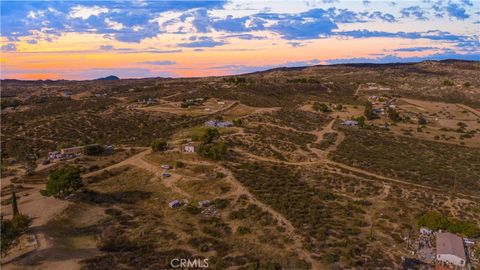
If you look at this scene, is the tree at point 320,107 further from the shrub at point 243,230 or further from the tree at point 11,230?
the tree at point 11,230

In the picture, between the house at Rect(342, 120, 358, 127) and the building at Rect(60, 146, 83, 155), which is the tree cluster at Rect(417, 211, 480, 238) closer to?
the house at Rect(342, 120, 358, 127)

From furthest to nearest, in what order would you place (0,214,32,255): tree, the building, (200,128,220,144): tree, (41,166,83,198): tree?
1. (200,128,220,144): tree
2. the building
3. (41,166,83,198): tree
4. (0,214,32,255): tree

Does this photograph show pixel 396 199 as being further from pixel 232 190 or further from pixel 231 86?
pixel 231 86

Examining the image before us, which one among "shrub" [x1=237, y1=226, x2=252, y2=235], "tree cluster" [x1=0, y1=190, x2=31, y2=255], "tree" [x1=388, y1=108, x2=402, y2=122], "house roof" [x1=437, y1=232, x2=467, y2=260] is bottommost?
"house roof" [x1=437, y1=232, x2=467, y2=260]

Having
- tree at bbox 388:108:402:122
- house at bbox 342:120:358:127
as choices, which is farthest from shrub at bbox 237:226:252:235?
tree at bbox 388:108:402:122

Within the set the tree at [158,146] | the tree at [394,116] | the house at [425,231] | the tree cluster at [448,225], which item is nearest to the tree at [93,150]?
the tree at [158,146]

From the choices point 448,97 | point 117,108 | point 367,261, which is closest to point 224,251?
point 367,261

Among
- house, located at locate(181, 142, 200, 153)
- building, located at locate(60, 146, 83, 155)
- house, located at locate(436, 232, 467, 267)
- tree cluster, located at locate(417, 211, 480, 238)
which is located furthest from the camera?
building, located at locate(60, 146, 83, 155)
